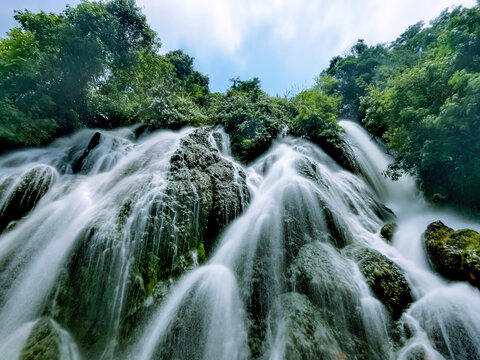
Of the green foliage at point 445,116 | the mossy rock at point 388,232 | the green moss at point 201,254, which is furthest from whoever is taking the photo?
the green foliage at point 445,116

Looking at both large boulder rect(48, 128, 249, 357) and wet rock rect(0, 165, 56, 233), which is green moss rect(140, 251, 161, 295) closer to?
large boulder rect(48, 128, 249, 357)

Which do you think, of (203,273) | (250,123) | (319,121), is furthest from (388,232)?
(250,123)

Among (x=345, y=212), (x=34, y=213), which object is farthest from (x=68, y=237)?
(x=345, y=212)

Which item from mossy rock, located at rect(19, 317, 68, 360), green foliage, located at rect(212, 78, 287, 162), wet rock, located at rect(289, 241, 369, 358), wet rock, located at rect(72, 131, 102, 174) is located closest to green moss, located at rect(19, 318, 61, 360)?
mossy rock, located at rect(19, 317, 68, 360)

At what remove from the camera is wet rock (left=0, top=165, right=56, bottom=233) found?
522cm

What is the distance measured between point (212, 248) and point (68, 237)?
339 centimetres

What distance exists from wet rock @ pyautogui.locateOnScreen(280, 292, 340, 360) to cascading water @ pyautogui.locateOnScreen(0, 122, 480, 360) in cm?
2

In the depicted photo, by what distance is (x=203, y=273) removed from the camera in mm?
4465

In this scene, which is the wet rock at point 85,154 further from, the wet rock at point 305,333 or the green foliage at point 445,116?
the green foliage at point 445,116

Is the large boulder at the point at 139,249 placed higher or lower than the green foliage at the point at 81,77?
lower

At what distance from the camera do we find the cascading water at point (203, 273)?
333 centimetres

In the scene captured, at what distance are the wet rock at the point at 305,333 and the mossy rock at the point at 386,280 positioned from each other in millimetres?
1404

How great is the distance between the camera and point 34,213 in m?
5.35

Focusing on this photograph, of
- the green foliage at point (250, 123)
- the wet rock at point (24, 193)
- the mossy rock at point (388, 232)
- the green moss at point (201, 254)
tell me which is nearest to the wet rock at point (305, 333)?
the green moss at point (201, 254)
